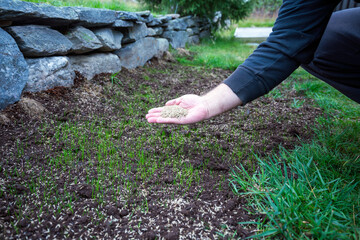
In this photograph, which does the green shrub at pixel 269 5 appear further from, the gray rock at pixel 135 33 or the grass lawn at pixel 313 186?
the grass lawn at pixel 313 186

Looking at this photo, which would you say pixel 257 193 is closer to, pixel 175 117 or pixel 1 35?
pixel 175 117

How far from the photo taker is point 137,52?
150 inches

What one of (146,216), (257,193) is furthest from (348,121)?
(146,216)

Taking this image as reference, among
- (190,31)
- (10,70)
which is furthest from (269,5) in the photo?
(10,70)

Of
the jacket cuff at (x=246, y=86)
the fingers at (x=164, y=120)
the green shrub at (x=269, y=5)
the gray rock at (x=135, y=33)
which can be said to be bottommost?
the fingers at (x=164, y=120)

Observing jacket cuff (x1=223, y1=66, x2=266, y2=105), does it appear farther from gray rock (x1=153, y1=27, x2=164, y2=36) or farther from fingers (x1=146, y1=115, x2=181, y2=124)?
gray rock (x1=153, y1=27, x2=164, y2=36)

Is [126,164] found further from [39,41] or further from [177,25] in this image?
[177,25]

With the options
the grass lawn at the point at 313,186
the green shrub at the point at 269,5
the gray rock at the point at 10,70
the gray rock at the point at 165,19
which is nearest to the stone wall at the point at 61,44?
the gray rock at the point at 10,70

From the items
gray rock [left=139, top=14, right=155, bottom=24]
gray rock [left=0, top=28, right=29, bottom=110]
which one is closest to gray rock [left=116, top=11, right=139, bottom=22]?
gray rock [left=139, top=14, right=155, bottom=24]

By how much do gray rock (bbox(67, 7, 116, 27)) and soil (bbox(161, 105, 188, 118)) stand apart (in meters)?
1.62

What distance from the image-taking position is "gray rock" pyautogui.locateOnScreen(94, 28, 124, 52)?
10.0 ft

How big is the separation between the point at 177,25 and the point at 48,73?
12.9 ft

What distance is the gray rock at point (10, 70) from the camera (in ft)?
6.54

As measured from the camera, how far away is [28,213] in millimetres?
1313
